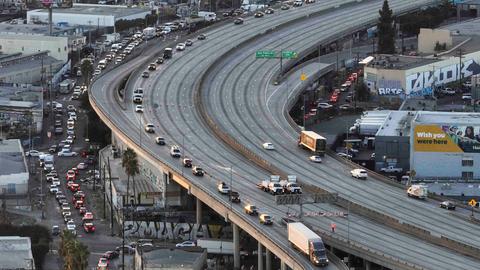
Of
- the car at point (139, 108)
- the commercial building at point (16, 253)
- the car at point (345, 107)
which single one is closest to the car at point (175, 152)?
the car at point (139, 108)

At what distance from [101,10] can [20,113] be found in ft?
114

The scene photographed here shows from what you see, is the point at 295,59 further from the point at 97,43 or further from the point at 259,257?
the point at 259,257

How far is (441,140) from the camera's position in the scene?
2817 inches

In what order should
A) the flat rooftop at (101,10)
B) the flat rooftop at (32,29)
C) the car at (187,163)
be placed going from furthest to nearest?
1. the flat rooftop at (101,10)
2. the flat rooftop at (32,29)
3. the car at (187,163)

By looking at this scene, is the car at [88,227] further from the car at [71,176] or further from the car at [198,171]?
the car at [71,176]

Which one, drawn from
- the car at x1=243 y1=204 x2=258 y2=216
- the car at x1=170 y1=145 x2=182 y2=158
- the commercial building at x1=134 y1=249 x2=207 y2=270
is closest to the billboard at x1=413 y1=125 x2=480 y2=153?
the car at x1=170 y1=145 x2=182 y2=158

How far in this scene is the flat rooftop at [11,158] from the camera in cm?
7388

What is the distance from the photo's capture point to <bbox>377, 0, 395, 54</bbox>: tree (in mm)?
98062

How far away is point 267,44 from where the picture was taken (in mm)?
101688

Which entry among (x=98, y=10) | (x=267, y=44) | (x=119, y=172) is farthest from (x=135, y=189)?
(x=98, y=10)

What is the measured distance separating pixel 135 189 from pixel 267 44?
32.7 meters

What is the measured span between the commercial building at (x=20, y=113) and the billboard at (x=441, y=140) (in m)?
21.7

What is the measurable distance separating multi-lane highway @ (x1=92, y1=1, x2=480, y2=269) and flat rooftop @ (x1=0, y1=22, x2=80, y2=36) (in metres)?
11.4

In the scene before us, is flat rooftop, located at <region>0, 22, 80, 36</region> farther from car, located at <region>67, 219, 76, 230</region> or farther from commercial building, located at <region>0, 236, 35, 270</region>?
commercial building, located at <region>0, 236, 35, 270</region>
